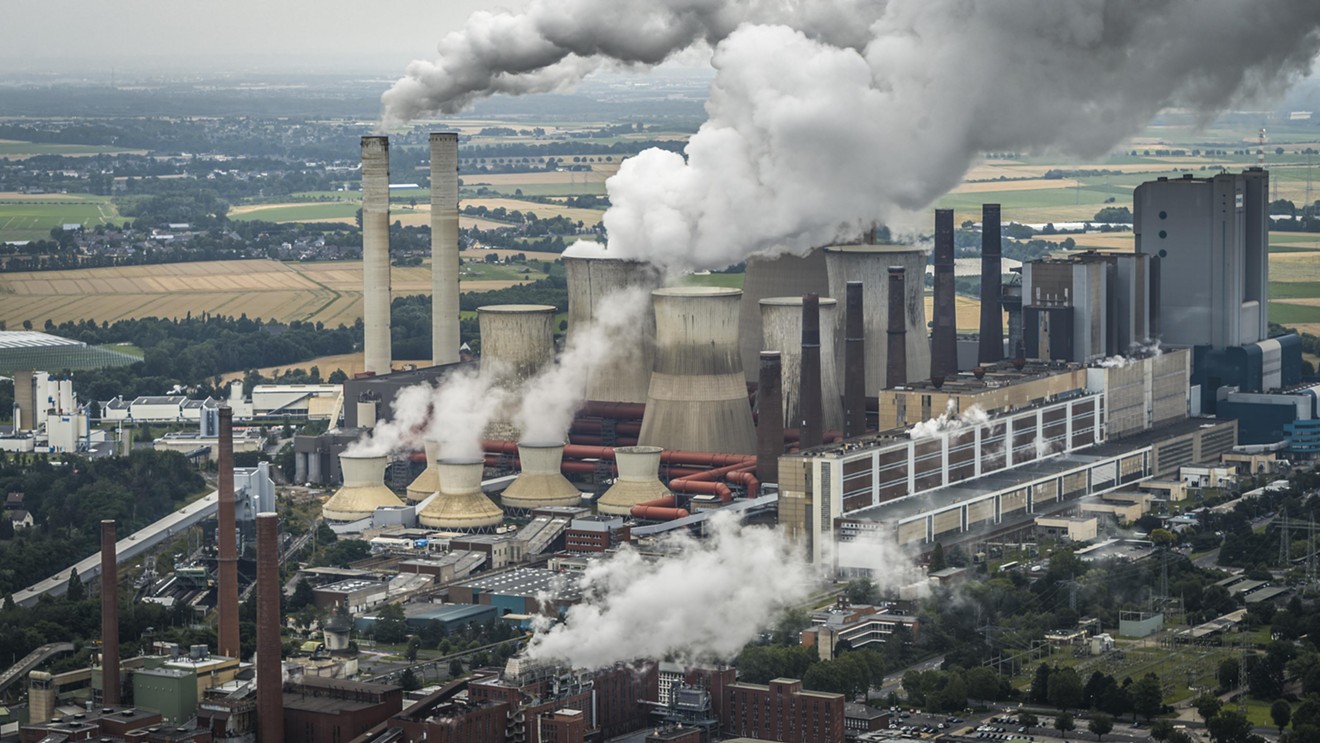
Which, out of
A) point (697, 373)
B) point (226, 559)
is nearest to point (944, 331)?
point (697, 373)

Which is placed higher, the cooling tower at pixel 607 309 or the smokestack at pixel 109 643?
the cooling tower at pixel 607 309

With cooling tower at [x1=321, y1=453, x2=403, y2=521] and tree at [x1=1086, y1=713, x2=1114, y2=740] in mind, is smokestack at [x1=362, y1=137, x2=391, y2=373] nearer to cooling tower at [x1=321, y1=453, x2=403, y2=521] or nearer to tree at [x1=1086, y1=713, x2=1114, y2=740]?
cooling tower at [x1=321, y1=453, x2=403, y2=521]

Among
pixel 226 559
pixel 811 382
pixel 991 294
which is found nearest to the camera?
pixel 226 559

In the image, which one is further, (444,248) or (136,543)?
(444,248)

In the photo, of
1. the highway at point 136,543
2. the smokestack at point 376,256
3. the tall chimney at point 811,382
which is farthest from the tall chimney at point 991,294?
the highway at point 136,543

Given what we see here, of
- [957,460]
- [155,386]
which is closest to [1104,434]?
[957,460]

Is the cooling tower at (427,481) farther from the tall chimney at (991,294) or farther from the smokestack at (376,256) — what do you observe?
the tall chimney at (991,294)

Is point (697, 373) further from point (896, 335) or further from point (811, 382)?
point (896, 335)
